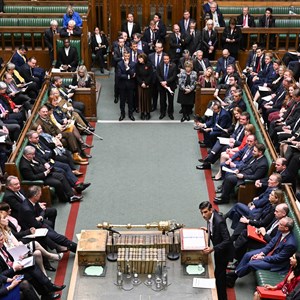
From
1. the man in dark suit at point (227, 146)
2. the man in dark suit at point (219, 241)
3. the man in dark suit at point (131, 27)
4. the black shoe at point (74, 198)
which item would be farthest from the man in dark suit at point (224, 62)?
the man in dark suit at point (219, 241)

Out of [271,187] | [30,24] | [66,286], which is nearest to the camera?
[66,286]

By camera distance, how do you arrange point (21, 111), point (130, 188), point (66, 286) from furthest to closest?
point (21, 111) < point (130, 188) < point (66, 286)

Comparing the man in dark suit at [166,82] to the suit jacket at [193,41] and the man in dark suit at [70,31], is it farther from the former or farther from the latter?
the man in dark suit at [70,31]

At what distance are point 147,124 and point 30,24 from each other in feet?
14.9

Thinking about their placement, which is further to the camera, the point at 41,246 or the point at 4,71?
the point at 4,71

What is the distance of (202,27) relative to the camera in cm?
1484

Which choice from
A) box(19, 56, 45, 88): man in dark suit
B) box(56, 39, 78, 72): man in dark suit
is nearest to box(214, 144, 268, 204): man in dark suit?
box(19, 56, 45, 88): man in dark suit

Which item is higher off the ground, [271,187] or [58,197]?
[271,187]

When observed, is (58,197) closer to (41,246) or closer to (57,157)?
(57,157)

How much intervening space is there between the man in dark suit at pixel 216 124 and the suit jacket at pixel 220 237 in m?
3.88

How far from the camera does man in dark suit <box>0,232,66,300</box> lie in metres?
6.51

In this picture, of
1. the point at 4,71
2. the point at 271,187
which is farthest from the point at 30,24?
the point at 271,187

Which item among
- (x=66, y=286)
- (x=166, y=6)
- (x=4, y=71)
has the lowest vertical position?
(x=66, y=286)

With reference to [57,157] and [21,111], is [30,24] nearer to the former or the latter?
[21,111]
